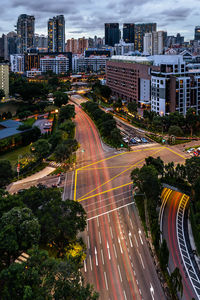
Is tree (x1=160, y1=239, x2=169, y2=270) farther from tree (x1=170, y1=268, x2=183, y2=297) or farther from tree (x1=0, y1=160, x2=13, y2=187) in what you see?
tree (x1=0, y1=160, x2=13, y2=187)

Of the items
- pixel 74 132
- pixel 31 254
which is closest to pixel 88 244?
pixel 31 254

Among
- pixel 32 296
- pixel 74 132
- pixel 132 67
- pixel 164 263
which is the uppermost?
pixel 132 67

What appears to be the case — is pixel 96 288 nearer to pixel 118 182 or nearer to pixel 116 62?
pixel 118 182

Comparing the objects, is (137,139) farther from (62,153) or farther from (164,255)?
(164,255)

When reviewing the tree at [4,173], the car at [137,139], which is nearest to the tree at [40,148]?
the tree at [4,173]

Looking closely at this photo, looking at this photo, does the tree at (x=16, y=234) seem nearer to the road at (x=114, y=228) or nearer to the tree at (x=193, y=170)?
the road at (x=114, y=228)

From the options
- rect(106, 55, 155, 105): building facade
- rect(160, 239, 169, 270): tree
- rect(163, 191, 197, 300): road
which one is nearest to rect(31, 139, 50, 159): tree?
rect(163, 191, 197, 300): road
